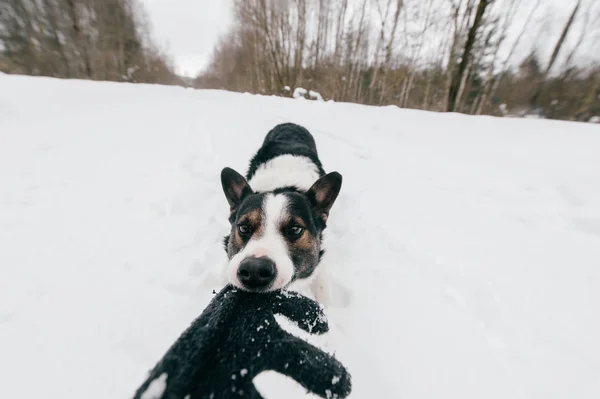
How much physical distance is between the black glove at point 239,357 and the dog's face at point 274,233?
16 centimetres

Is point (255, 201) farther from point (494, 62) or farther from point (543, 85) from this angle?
point (543, 85)

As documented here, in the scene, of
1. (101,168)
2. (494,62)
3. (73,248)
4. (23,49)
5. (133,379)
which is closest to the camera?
(133,379)

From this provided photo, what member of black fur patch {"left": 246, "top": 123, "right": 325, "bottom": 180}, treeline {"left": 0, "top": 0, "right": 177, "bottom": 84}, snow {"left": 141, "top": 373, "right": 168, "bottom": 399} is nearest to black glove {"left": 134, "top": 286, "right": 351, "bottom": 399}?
snow {"left": 141, "top": 373, "right": 168, "bottom": 399}

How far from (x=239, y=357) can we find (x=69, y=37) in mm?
33359

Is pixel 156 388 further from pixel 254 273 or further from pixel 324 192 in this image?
pixel 324 192

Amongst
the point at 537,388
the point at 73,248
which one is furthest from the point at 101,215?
the point at 537,388

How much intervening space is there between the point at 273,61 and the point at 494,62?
52.1ft

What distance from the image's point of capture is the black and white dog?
1604 mm

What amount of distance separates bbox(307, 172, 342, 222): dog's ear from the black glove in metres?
1.32

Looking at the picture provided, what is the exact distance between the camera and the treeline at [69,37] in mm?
20531

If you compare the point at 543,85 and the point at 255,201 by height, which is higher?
the point at 543,85

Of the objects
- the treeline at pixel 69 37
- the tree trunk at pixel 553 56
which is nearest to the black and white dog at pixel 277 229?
the tree trunk at pixel 553 56

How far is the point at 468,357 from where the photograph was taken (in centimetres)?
165

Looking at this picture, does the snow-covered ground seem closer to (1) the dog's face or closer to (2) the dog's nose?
(1) the dog's face
